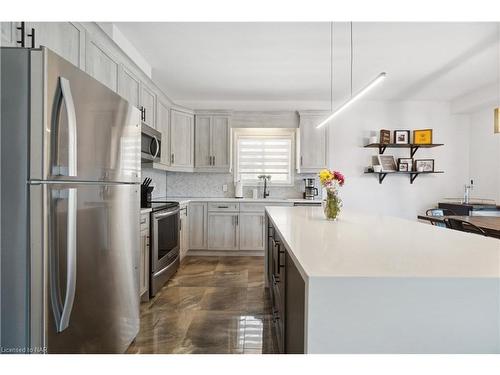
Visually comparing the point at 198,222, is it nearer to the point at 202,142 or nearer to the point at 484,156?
the point at 202,142

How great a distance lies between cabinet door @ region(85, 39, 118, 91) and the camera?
2.32 meters

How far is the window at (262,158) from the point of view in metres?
5.55

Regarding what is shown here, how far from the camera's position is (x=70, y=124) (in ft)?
4.66

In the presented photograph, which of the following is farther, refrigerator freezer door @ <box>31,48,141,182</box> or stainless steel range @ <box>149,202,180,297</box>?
stainless steel range @ <box>149,202,180,297</box>

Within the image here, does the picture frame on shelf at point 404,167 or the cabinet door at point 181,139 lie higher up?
the cabinet door at point 181,139

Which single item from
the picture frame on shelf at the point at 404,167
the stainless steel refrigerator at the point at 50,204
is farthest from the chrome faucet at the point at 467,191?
the stainless steel refrigerator at the point at 50,204

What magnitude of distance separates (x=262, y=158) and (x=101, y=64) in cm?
341

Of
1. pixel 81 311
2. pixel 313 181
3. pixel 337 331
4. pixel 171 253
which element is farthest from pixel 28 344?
pixel 313 181

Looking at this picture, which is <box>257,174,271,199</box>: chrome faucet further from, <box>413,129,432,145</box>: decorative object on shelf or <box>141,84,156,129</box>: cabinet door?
<box>413,129,432,145</box>: decorative object on shelf

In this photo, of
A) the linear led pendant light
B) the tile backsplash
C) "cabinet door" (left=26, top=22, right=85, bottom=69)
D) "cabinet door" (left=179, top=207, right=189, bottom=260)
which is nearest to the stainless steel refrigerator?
"cabinet door" (left=26, top=22, right=85, bottom=69)

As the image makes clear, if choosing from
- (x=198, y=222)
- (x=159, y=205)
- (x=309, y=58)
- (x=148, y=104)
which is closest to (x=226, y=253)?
(x=198, y=222)

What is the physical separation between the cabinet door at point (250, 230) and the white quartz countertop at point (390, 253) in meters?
3.12

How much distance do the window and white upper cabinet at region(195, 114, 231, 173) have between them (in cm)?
37

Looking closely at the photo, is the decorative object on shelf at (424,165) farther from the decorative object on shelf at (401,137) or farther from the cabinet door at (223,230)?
the cabinet door at (223,230)
